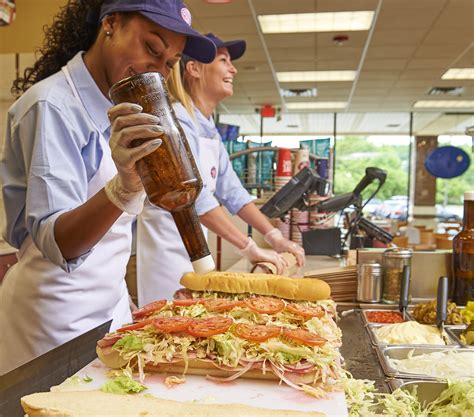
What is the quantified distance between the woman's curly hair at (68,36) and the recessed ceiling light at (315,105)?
1171 cm

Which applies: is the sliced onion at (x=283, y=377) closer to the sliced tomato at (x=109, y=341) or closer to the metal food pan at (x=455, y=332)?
the sliced tomato at (x=109, y=341)

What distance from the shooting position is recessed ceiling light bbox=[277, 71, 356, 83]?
9836mm

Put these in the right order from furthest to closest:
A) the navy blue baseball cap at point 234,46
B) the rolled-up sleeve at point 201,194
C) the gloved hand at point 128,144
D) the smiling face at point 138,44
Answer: the navy blue baseball cap at point 234,46
the rolled-up sleeve at point 201,194
the smiling face at point 138,44
the gloved hand at point 128,144

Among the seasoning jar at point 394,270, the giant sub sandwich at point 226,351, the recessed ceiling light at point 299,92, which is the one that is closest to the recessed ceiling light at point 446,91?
the recessed ceiling light at point 299,92

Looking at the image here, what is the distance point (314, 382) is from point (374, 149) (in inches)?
697

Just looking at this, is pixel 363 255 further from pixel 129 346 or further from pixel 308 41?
pixel 308 41

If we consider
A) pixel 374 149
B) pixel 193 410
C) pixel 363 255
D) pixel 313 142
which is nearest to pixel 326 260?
pixel 363 255

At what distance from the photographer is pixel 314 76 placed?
10164mm

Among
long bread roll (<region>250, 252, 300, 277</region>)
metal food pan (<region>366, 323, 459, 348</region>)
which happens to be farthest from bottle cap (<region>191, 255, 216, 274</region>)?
long bread roll (<region>250, 252, 300, 277</region>)

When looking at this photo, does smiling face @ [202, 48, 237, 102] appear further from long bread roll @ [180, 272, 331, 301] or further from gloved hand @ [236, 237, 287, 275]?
long bread roll @ [180, 272, 331, 301]

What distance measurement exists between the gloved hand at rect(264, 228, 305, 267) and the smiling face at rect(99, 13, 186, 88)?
5.27 feet

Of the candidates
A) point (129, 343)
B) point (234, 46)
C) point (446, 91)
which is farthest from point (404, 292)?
point (446, 91)

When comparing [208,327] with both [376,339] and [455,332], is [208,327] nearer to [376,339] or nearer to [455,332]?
[376,339]

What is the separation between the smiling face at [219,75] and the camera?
2.95 meters
